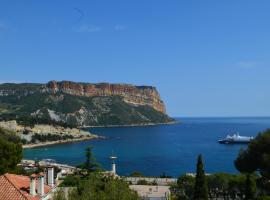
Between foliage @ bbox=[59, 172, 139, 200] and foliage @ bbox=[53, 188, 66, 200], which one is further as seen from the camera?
foliage @ bbox=[59, 172, 139, 200]

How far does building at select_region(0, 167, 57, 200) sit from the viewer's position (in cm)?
1967

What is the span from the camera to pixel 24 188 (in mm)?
20562

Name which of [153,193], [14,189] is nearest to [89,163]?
[153,193]

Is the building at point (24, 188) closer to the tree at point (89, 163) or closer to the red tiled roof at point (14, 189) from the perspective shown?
the red tiled roof at point (14, 189)

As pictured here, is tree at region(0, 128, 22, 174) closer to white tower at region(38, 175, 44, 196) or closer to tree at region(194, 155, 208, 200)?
tree at region(194, 155, 208, 200)

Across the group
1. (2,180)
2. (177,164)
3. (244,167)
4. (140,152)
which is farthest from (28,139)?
(2,180)

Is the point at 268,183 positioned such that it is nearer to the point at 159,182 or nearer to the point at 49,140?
the point at 159,182

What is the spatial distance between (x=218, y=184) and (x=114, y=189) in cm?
2208

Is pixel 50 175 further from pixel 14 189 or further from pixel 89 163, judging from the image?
pixel 89 163

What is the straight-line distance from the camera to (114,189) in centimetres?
2127

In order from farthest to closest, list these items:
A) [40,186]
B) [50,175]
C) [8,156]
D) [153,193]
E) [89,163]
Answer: [153,193], [8,156], [89,163], [50,175], [40,186]

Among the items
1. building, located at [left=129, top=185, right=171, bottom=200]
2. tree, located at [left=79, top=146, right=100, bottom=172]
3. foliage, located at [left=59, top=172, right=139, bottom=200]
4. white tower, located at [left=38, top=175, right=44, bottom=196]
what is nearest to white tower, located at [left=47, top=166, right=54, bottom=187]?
foliage, located at [left=59, top=172, right=139, bottom=200]

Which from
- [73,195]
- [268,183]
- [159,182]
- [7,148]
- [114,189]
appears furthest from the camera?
[159,182]

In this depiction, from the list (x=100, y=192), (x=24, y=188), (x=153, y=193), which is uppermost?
(x=24, y=188)
